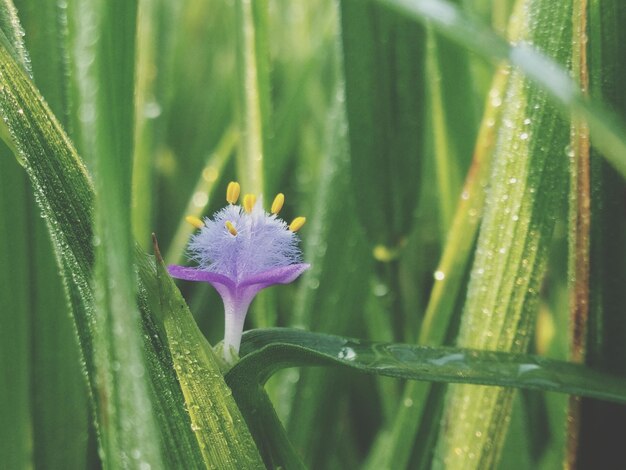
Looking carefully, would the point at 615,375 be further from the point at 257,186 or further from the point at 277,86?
the point at 277,86

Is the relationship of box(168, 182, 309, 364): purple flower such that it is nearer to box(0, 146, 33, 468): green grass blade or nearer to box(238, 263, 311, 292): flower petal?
box(238, 263, 311, 292): flower petal

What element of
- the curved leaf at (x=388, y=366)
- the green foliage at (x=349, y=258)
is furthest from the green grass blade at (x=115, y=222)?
the curved leaf at (x=388, y=366)

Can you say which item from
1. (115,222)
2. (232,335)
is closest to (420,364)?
(232,335)

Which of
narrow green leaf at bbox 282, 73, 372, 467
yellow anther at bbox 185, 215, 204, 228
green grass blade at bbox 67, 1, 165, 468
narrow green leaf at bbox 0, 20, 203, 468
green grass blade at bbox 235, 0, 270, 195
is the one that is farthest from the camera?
narrow green leaf at bbox 282, 73, 372, 467

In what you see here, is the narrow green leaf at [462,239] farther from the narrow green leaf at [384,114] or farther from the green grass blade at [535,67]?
the green grass blade at [535,67]

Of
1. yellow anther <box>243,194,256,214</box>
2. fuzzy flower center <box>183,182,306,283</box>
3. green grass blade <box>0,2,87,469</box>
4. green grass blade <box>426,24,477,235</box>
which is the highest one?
green grass blade <box>426,24,477,235</box>

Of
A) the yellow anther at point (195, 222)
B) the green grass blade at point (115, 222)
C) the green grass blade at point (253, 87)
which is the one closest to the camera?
the green grass blade at point (115, 222)

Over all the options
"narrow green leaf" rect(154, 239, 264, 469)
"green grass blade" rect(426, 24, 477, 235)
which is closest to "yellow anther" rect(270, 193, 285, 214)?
"narrow green leaf" rect(154, 239, 264, 469)

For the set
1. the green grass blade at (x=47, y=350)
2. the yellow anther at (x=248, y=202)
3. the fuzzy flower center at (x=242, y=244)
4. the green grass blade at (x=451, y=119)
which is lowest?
the green grass blade at (x=47, y=350)
